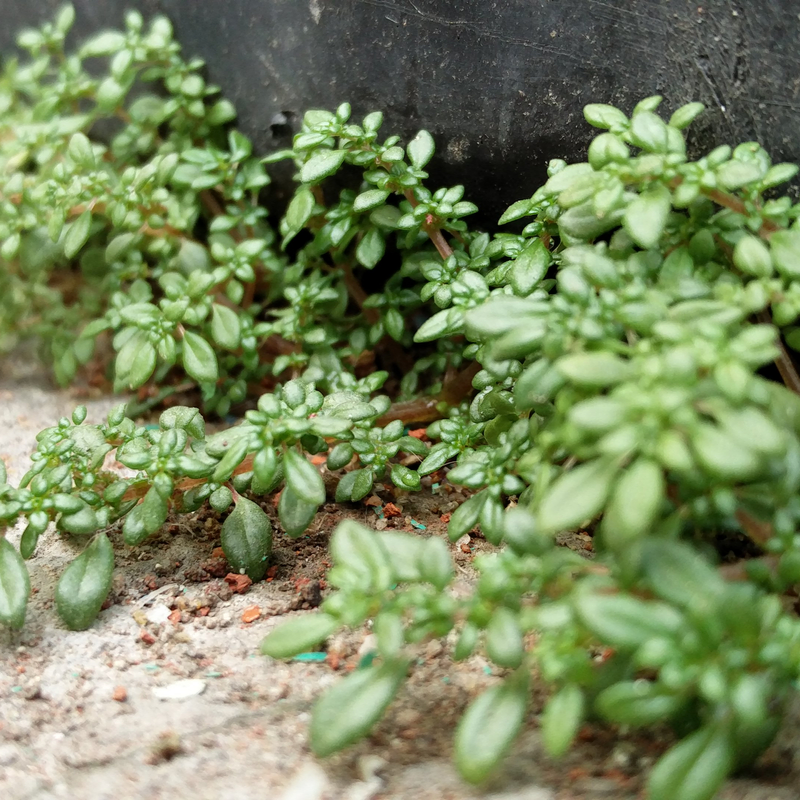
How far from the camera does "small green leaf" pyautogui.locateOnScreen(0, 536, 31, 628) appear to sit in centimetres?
154

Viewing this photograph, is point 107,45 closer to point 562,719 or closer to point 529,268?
point 529,268

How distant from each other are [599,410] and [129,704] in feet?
3.19

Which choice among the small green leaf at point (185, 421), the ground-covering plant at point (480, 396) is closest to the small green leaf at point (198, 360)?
the ground-covering plant at point (480, 396)

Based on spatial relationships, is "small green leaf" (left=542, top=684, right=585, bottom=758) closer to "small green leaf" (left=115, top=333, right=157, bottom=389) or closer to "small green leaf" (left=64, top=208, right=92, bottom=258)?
"small green leaf" (left=115, top=333, right=157, bottom=389)

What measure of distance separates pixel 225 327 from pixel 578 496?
3.86 ft

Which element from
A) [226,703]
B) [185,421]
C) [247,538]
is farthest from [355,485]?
[226,703]

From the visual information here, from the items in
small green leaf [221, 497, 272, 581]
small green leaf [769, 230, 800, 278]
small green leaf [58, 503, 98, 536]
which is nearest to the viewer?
small green leaf [769, 230, 800, 278]

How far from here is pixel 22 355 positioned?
9.01 ft

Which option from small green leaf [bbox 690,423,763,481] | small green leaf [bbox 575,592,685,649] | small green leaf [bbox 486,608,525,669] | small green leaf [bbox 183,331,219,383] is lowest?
small green leaf [bbox 486,608,525,669]

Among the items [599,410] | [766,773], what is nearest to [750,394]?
[599,410]

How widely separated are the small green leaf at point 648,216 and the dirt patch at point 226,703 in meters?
0.72

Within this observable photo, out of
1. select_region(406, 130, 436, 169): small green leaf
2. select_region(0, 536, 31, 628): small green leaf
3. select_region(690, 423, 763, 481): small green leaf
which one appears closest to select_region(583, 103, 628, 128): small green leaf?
select_region(406, 130, 436, 169): small green leaf

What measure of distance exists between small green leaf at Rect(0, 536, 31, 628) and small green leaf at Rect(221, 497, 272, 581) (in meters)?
0.38

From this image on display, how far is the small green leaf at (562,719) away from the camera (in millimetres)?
1087
